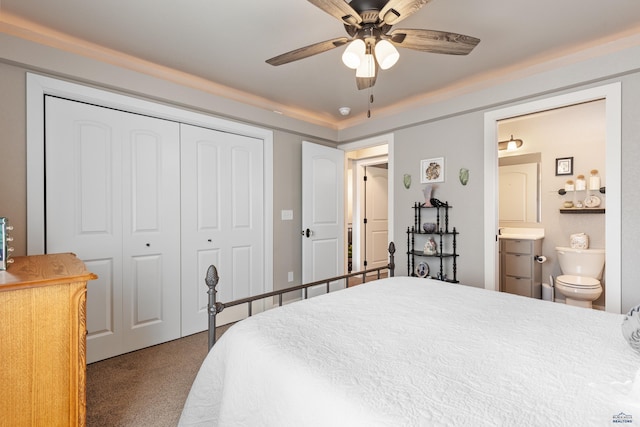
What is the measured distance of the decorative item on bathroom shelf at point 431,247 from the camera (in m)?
3.25

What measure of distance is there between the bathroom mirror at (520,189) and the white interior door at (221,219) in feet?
11.0

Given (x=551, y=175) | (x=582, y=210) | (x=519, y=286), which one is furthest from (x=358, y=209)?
(x=582, y=210)

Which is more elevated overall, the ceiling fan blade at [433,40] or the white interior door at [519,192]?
the ceiling fan blade at [433,40]

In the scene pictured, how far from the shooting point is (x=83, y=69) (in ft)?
7.43

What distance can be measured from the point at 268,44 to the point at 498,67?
77.3 inches

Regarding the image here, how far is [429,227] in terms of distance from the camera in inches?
128

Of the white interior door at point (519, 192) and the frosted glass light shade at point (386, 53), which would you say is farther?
the white interior door at point (519, 192)

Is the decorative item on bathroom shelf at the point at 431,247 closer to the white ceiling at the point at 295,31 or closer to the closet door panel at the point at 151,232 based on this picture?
the white ceiling at the point at 295,31

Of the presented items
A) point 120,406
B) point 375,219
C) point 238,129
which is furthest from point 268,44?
point 375,219

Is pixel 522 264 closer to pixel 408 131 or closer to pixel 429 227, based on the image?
pixel 429 227

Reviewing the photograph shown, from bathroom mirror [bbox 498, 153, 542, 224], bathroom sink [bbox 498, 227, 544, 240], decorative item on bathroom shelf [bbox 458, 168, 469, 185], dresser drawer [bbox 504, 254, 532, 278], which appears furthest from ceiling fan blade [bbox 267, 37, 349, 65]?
bathroom mirror [bbox 498, 153, 542, 224]

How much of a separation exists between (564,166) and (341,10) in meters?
3.83

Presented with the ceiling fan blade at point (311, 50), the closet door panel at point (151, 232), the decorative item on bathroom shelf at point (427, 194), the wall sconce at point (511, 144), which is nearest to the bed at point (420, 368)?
the ceiling fan blade at point (311, 50)

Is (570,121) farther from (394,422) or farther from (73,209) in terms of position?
(73,209)
